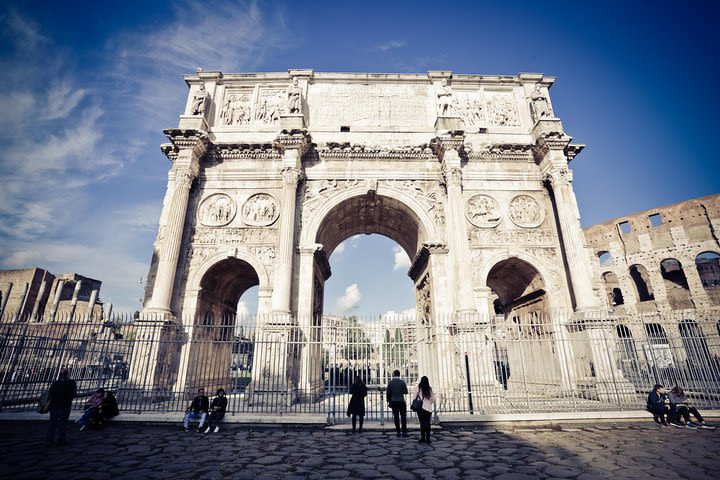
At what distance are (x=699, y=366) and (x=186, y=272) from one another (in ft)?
50.3

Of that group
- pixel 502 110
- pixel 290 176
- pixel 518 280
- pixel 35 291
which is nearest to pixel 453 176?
pixel 502 110

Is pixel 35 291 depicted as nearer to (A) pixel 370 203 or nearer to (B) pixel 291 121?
(B) pixel 291 121

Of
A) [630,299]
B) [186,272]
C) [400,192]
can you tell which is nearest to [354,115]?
[400,192]

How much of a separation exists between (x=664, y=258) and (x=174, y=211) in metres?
31.4

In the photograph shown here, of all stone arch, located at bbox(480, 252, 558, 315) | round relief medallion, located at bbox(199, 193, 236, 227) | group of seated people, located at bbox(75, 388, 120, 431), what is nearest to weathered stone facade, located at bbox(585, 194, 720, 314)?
stone arch, located at bbox(480, 252, 558, 315)

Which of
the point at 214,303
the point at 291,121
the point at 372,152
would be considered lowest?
the point at 214,303

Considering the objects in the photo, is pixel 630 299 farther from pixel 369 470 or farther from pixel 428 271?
pixel 369 470

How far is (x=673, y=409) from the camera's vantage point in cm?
770

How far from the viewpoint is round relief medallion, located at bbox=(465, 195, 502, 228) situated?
1325 cm

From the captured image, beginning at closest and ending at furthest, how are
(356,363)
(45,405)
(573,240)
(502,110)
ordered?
1. (45,405)
2. (356,363)
3. (573,240)
4. (502,110)

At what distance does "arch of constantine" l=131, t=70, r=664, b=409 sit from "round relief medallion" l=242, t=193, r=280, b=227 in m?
0.05

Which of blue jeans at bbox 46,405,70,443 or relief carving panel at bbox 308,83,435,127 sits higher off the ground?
relief carving panel at bbox 308,83,435,127

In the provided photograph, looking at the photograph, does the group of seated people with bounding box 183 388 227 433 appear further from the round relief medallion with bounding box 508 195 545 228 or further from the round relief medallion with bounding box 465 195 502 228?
the round relief medallion with bounding box 508 195 545 228

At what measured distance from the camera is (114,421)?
776 centimetres
